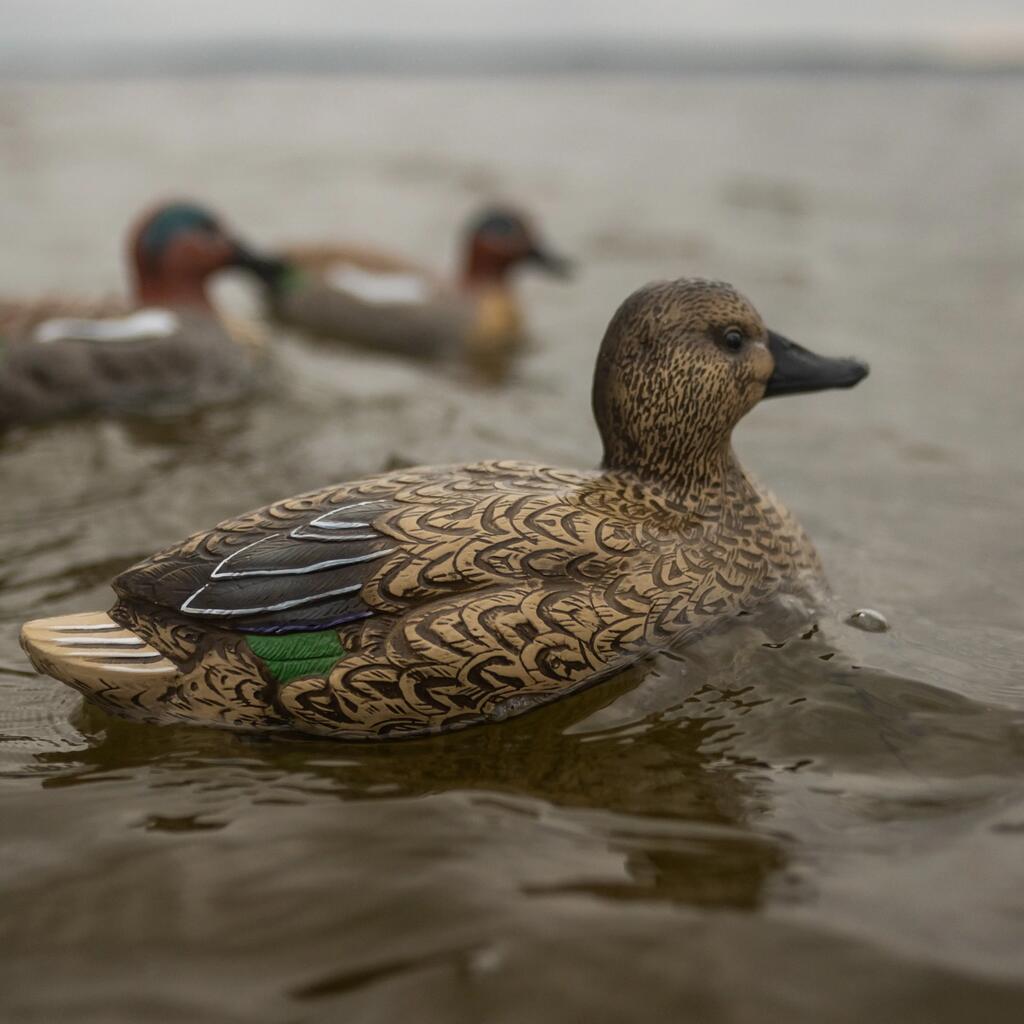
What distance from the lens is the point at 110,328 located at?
8789 mm

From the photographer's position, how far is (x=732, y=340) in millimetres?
4773

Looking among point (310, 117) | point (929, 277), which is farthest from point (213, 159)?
point (929, 277)

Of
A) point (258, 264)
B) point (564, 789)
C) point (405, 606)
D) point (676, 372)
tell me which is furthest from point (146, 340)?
point (564, 789)

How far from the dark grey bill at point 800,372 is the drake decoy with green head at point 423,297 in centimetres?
573

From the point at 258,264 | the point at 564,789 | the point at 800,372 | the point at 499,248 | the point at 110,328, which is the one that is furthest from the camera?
the point at 499,248

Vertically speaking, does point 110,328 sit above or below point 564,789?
above

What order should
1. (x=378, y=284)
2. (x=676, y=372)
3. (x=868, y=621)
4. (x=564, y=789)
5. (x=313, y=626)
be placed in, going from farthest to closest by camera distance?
(x=378, y=284) → (x=868, y=621) → (x=676, y=372) → (x=313, y=626) → (x=564, y=789)

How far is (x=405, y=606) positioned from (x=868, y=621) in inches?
75.2

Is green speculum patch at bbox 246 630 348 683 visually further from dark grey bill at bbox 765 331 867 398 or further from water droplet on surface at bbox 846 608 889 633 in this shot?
water droplet on surface at bbox 846 608 889 633

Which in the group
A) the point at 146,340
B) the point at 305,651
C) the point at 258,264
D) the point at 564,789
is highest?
the point at 258,264

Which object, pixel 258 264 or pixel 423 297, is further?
pixel 423 297

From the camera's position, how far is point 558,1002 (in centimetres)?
302

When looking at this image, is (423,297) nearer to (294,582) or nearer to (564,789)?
(294,582)

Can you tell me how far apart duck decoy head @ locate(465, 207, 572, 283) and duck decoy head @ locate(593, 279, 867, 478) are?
24.5 ft
